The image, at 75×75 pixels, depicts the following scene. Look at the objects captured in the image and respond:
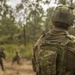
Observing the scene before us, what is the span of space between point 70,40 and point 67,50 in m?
0.09

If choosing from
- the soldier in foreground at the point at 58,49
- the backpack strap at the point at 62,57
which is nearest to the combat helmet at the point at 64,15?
the soldier in foreground at the point at 58,49

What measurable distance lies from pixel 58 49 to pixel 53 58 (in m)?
0.09

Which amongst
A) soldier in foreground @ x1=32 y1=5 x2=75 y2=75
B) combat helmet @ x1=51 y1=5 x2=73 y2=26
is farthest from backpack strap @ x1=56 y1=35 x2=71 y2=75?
combat helmet @ x1=51 y1=5 x2=73 y2=26

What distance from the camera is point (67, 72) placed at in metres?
2.54

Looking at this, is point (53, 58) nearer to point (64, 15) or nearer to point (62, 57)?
point (62, 57)

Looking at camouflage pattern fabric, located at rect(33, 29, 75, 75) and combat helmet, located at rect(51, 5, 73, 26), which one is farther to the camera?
combat helmet, located at rect(51, 5, 73, 26)

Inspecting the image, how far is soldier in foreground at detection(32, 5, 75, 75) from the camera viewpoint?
2543mm

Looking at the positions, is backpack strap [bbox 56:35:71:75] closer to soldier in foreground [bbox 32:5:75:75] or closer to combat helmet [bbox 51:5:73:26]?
soldier in foreground [bbox 32:5:75:75]

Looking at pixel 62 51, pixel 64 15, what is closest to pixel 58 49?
pixel 62 51

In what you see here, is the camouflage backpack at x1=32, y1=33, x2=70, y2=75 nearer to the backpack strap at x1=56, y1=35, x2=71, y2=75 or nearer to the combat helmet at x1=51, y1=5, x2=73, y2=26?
the backpack strap at x1=56, y1=35, x2=71, y2=75

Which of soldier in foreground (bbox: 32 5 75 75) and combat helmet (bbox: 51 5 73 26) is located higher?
combat helmet (bbox: 51 5 73 26)

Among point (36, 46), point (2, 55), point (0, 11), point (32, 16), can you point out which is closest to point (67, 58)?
point (36, 46)

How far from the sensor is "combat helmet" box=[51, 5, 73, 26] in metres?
2.65

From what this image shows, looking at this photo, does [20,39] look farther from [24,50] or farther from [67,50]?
[67,50]
